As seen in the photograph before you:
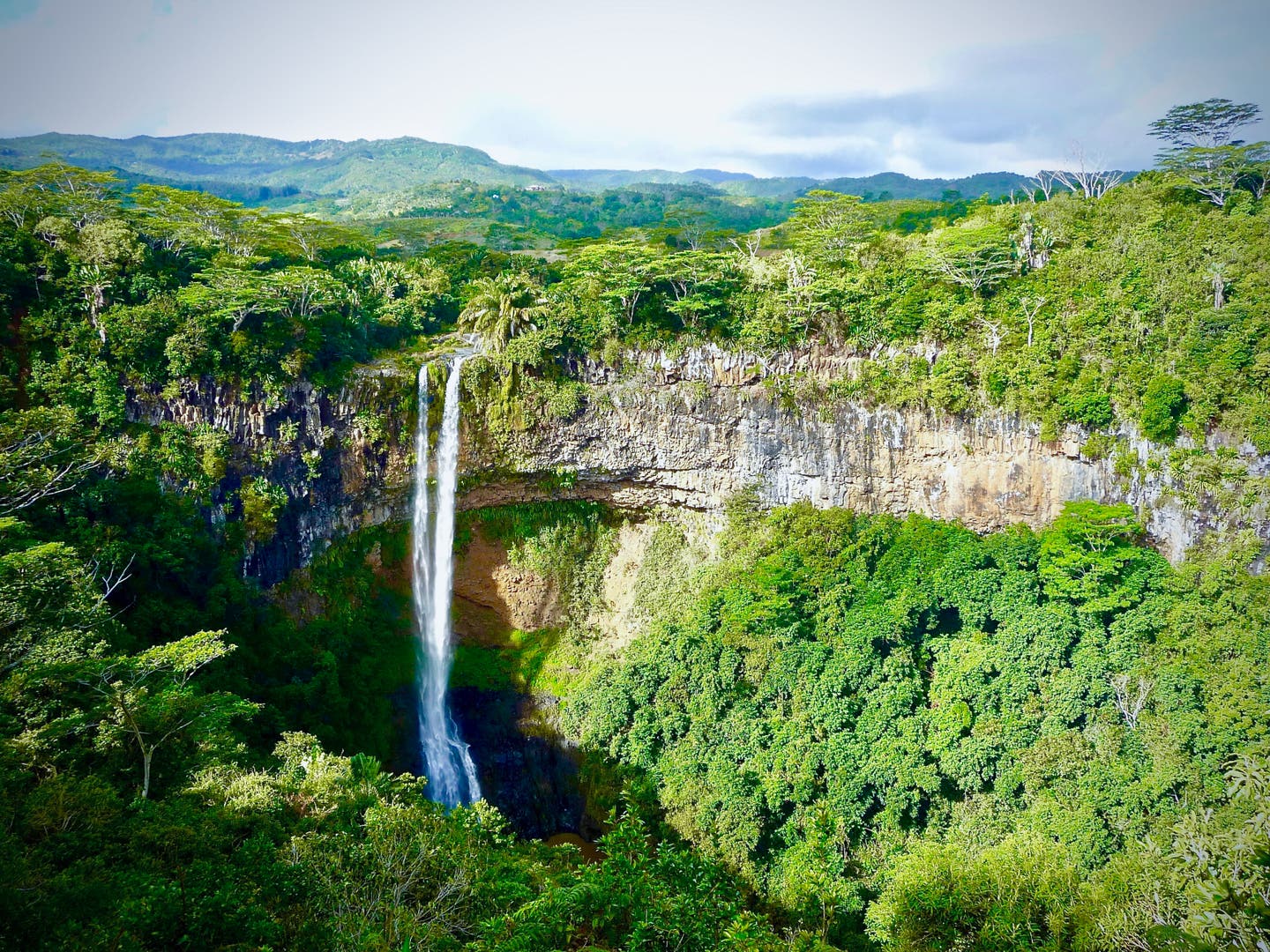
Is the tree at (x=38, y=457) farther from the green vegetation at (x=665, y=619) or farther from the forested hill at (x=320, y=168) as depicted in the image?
the forested hill at (x=320, y=168)

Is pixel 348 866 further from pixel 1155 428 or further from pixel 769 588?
pixel 1155 428

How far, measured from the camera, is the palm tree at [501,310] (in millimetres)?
23094

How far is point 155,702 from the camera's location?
1205 cm

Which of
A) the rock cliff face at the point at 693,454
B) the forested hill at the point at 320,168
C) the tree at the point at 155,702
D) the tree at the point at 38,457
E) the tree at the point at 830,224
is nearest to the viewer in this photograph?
the tree at the point at 155,702

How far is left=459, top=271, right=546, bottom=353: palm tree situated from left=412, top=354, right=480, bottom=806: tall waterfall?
4.27 ft

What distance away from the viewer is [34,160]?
54.8 meters

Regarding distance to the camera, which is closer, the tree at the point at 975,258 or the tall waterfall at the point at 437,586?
the tree at the point at 975,258

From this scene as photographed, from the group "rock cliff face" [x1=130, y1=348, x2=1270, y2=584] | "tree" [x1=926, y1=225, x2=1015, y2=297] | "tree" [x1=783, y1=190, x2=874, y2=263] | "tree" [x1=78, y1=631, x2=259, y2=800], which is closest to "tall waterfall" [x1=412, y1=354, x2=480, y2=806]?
"rock cliff face" [x1=130, y1=348, x2=1270, y2=584]

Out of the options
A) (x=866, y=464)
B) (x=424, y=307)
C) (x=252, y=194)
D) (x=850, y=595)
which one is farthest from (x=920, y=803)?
(x=252, y=194)

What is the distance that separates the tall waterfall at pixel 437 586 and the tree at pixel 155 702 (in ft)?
32.7

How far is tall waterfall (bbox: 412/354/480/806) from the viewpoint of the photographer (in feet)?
75.7

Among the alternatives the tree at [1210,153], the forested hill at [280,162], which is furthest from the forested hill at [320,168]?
the tree at [1210,153]

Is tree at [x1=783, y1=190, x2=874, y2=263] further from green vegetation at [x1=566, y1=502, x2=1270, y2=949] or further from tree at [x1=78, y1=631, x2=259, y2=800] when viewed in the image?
tree at [x1=78, y1=631, x2=259, y2=800]

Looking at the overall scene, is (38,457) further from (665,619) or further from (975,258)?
(975,258)
